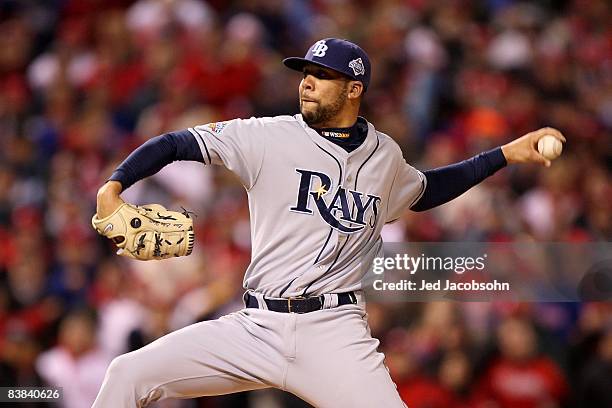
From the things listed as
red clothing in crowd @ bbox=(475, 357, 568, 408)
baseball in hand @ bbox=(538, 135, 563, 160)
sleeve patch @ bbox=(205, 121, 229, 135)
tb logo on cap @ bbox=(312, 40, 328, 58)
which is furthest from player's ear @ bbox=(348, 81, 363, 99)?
red clothing in crowd @ bbox=(475, 357, 568, 408)

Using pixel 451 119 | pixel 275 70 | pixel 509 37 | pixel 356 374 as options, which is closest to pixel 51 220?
pixel 275 70

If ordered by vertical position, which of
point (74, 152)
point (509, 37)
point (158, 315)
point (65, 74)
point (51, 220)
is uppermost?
point (509, 37)

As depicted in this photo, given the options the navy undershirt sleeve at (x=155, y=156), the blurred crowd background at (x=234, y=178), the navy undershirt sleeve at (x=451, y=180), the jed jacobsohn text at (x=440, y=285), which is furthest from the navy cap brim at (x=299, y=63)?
the blurred crowd background at (x=234, y=178)

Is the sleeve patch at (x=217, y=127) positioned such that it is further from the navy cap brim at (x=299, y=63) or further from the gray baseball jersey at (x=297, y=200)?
the navy cap brim at (x=299, y=63)

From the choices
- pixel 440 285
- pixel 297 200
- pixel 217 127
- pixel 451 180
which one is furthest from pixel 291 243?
pixel 440 285

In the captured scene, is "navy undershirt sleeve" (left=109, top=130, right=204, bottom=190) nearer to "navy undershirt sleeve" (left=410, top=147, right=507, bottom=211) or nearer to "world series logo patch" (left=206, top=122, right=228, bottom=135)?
"world series logo patch" (left=206, top=122, right=228, bottom=135)

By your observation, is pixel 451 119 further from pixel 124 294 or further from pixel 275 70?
pixel 124 294
